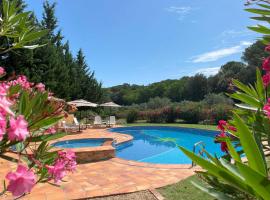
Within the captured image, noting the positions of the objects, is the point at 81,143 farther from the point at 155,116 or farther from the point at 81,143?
the point at 155,116

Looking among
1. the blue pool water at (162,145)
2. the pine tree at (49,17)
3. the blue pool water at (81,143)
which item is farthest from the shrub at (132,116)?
the blue pool water at (81,143)

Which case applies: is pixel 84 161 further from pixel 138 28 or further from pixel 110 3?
pixel 138 28

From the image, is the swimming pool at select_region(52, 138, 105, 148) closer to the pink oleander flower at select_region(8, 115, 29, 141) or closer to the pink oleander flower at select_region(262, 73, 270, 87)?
the pink oleander flower at select_region(262, 73, 270, 87)

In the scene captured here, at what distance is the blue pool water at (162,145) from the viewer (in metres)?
10.6

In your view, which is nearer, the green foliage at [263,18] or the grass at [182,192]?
the green foliage at [263,18]

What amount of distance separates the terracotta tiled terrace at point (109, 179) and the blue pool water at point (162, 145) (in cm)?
312

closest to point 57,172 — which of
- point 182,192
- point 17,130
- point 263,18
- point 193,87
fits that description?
point 17,130

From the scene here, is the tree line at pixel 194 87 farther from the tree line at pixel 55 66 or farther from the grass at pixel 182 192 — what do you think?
the grass at pixel 182 192

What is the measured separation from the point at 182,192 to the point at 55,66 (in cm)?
1562

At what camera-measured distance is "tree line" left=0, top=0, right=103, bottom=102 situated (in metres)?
15.6

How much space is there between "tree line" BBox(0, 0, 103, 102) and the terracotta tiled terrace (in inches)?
283

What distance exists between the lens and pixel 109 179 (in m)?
5.80

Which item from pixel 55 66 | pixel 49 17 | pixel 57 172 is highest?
pixel 49 17

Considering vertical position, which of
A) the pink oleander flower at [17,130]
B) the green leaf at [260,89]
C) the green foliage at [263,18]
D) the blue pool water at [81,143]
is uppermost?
the green foliage at [263,18]
